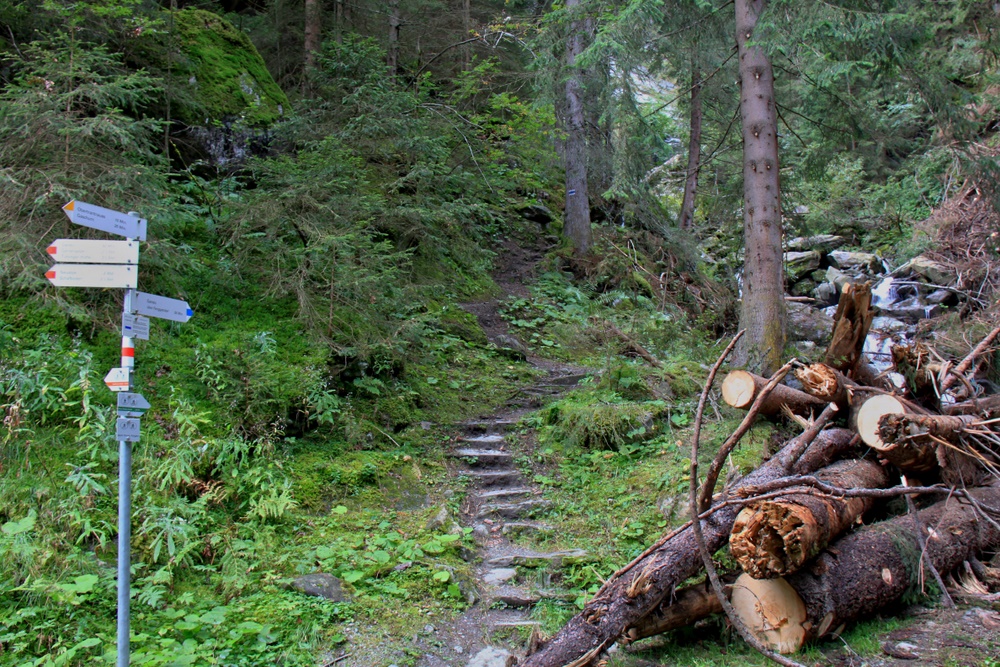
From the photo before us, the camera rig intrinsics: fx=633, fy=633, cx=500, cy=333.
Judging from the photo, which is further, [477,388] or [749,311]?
[477,388]

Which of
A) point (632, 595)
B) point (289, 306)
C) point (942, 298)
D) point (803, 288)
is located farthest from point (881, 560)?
point (803, 288)

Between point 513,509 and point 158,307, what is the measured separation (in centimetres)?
388

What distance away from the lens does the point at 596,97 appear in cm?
1480

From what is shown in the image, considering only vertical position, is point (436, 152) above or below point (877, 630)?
above

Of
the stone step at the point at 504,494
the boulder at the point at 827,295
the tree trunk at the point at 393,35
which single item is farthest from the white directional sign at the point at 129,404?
the boulder at the point at 827,295

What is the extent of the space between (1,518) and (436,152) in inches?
254

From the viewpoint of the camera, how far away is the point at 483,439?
769 centimetres

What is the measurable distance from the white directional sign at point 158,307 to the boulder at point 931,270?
1290cm

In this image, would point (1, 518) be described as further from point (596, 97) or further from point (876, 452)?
point (596, 97)

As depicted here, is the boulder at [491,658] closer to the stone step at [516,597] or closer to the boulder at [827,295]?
the stone step at [516,597]

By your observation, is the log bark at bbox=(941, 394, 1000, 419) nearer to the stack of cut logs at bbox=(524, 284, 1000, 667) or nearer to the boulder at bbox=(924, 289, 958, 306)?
the stack of cut logs at bbox=(524, 284, 1000, 667)

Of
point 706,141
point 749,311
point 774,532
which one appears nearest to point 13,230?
point 774,532

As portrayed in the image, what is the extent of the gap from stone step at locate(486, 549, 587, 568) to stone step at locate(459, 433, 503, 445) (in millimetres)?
2085

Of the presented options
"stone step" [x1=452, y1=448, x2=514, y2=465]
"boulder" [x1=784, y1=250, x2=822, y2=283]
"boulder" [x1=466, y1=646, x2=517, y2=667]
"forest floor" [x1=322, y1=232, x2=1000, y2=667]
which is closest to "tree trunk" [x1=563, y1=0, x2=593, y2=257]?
"boulder" [x1=784, y1=250, x2=822, y2=283]
